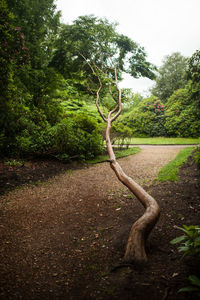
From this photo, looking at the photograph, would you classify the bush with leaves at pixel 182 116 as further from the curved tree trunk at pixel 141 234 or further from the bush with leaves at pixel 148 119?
the curved tree trunk at pixel 141 234

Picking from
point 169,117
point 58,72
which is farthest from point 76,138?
point 169,117

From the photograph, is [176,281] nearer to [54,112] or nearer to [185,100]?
[54,112]

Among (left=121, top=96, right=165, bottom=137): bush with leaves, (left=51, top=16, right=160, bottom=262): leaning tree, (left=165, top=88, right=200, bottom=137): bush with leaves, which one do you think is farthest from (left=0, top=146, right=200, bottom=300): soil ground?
(left=121, top=96, right=165, bottom=137): bush with leaves

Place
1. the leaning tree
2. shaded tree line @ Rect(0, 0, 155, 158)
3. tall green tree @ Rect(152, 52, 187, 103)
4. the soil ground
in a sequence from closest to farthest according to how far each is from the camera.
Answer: the soil ground
shaded tree line @ Rect(0, 0, 155, 158)
the leaning tree
tall green tree @ Rect(152, 52, 187, 103)

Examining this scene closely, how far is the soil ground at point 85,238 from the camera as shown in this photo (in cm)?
167

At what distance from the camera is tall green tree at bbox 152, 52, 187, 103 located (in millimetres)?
27125

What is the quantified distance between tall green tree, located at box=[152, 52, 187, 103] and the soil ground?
26.3 metres

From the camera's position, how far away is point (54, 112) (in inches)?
320

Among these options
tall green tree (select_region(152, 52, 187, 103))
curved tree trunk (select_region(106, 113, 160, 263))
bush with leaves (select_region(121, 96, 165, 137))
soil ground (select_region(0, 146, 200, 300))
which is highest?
tall green tree (select_region(152, 52, 187, 103))

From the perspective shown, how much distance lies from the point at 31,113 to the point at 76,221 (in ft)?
16.7

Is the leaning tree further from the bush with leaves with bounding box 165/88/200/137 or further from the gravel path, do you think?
the bush with leaves with bounding box 165/88/200/137

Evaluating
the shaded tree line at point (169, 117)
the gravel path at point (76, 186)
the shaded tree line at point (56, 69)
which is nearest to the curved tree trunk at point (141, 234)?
the gravel path at point (76, 186)

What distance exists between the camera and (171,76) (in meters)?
27.7

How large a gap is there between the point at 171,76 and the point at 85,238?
30678 mm
